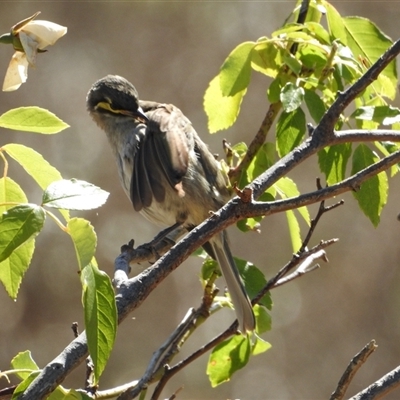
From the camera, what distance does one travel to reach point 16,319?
275 inches

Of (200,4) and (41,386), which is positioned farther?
(200,4)

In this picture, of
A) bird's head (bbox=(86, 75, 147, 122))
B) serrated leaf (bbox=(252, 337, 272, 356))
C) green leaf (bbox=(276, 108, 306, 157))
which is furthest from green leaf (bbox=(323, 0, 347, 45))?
bird's head (bbox=(86, 75, 147, 122))

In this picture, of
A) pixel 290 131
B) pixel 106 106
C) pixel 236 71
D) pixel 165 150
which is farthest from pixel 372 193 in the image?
pixel 106 106

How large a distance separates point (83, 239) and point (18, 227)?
0.40 feet

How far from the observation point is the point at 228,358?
232 centimetres

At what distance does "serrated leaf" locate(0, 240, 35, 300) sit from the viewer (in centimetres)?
159

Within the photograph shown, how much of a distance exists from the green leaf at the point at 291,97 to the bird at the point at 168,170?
1112 millimetres

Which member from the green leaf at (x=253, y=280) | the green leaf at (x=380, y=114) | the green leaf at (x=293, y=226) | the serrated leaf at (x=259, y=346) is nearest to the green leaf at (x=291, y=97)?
the green leaf at (x=380, y=114)

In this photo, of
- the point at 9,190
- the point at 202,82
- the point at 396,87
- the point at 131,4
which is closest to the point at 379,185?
the point at 396,87

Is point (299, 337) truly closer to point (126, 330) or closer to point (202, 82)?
point (126, 330)

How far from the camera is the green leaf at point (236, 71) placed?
7.38 feet

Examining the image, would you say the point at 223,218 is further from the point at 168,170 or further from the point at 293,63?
the point at 168,170

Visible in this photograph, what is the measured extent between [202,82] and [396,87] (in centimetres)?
551

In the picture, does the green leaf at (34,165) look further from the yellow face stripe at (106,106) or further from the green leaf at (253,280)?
the yellow face stripe at (106,106)
